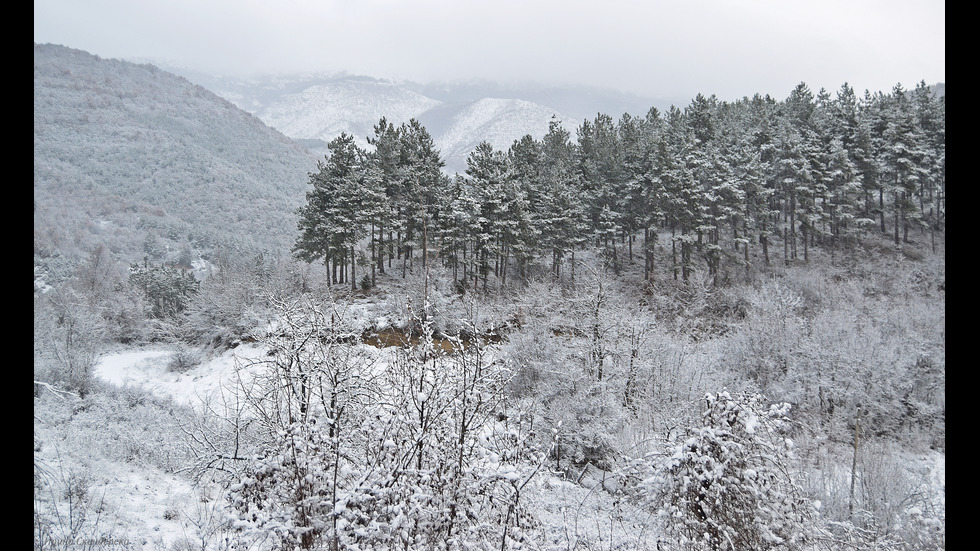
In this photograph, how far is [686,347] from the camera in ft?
78.5

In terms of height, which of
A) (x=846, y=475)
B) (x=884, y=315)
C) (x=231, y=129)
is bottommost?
(x=846, y=475)

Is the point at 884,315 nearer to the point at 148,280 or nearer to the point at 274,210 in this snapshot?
the point at 148,280

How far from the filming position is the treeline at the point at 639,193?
37812 mm

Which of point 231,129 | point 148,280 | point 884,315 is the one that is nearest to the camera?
point 884,315

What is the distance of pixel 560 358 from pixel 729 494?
13412 mm

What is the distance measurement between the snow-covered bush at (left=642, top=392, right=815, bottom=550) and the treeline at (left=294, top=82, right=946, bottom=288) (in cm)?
2803

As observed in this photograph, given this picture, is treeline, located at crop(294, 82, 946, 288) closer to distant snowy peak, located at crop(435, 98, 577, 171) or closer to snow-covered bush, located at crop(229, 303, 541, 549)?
snow-covered bush, located at crop(229, 303, 541, 549)

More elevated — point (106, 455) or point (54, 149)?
point (54, 149)

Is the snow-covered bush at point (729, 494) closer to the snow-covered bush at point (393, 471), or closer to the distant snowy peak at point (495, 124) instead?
the snow-covered bush at point (393, 471)

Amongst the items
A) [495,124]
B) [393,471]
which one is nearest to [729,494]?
[393,471]

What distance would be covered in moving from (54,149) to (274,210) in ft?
220

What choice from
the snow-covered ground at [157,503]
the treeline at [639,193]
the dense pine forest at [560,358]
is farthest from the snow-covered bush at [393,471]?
the treeline at [639,193]

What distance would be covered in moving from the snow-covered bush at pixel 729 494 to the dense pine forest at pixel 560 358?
44 mm
